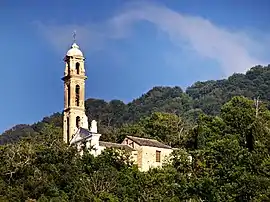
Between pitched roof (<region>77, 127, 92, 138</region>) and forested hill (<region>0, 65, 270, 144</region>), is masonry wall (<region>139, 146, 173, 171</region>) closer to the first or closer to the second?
pitched roof (<region>77, 127, 92, 138</region>)

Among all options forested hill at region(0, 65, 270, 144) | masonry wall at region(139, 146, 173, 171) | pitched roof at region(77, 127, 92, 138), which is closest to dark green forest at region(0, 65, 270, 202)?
masonry wall at region(139, 146, 173, 171)

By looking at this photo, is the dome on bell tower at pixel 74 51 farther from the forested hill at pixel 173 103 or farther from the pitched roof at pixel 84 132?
the forested hill at pixel 173 103

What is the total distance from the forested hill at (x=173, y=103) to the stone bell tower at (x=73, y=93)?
28756 millimetres

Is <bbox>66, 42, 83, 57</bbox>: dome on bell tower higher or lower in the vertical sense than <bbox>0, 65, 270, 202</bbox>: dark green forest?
higher

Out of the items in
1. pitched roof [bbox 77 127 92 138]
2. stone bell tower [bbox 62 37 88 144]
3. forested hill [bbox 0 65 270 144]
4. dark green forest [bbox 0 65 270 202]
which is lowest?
dark green forest [bbox 0 65 270 202]

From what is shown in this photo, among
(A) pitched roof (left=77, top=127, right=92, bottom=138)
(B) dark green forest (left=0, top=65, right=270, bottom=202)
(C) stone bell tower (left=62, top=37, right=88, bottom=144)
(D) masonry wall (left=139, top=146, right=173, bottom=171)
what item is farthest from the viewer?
(C) stone bell tower (left=62, top=37, right=88, bottom=144)

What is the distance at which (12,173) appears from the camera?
35094 millimetres

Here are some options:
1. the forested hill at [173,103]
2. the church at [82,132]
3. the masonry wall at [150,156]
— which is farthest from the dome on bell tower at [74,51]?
the forested hill at [173,103]

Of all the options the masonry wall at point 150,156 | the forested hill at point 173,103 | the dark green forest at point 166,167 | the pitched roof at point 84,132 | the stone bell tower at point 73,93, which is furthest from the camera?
the forested hill at point 173,103

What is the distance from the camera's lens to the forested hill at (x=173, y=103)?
75.9m

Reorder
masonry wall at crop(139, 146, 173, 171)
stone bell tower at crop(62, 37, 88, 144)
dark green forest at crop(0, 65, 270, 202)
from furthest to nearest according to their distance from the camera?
stone bell tower at crop(62, 37, 88, 144) → masonry wall at crop(139, 146, 173, 171) → dark green forest at crop(0, 65, 270, 202)

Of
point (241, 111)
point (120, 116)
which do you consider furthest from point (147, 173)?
point (120, 116)

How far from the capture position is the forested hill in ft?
249

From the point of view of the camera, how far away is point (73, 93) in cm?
4100
